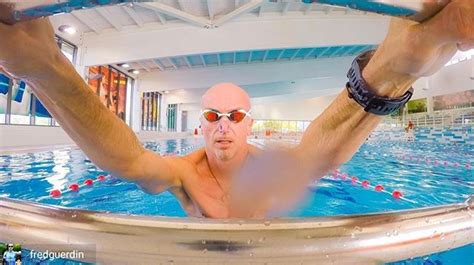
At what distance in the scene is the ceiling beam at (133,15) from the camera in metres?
6.59

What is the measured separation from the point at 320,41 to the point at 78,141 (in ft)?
23.2

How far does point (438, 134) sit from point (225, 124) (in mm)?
11779

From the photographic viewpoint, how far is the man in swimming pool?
0.61m

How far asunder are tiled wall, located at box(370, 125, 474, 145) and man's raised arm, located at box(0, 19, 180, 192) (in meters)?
10.9

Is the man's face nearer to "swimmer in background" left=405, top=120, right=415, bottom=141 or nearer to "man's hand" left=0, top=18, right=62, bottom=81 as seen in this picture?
"man's hand" left=0, top=18, right=62, bottom=81

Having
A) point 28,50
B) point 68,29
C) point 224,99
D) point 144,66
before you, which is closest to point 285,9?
point 68,29

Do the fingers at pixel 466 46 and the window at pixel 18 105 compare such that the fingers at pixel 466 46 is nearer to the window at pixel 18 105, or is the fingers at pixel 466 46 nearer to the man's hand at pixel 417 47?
the man's hand at pixel 417 47

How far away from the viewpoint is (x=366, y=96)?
1.00m

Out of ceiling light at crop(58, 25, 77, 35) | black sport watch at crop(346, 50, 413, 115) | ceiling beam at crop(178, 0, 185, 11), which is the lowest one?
black sport watch at crop(346, 50, 413, 115)

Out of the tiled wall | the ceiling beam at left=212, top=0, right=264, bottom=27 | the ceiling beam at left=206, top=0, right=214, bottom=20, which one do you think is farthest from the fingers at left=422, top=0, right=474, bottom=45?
the tiled wall

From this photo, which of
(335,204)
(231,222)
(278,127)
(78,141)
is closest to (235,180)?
(78,141)

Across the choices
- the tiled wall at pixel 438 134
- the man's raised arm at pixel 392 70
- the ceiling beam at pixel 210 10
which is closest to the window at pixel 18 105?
the ceiling beam at pixel 210 10

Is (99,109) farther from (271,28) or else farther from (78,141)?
(271,28)

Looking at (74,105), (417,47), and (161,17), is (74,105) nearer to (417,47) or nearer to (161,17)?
(417,47)
